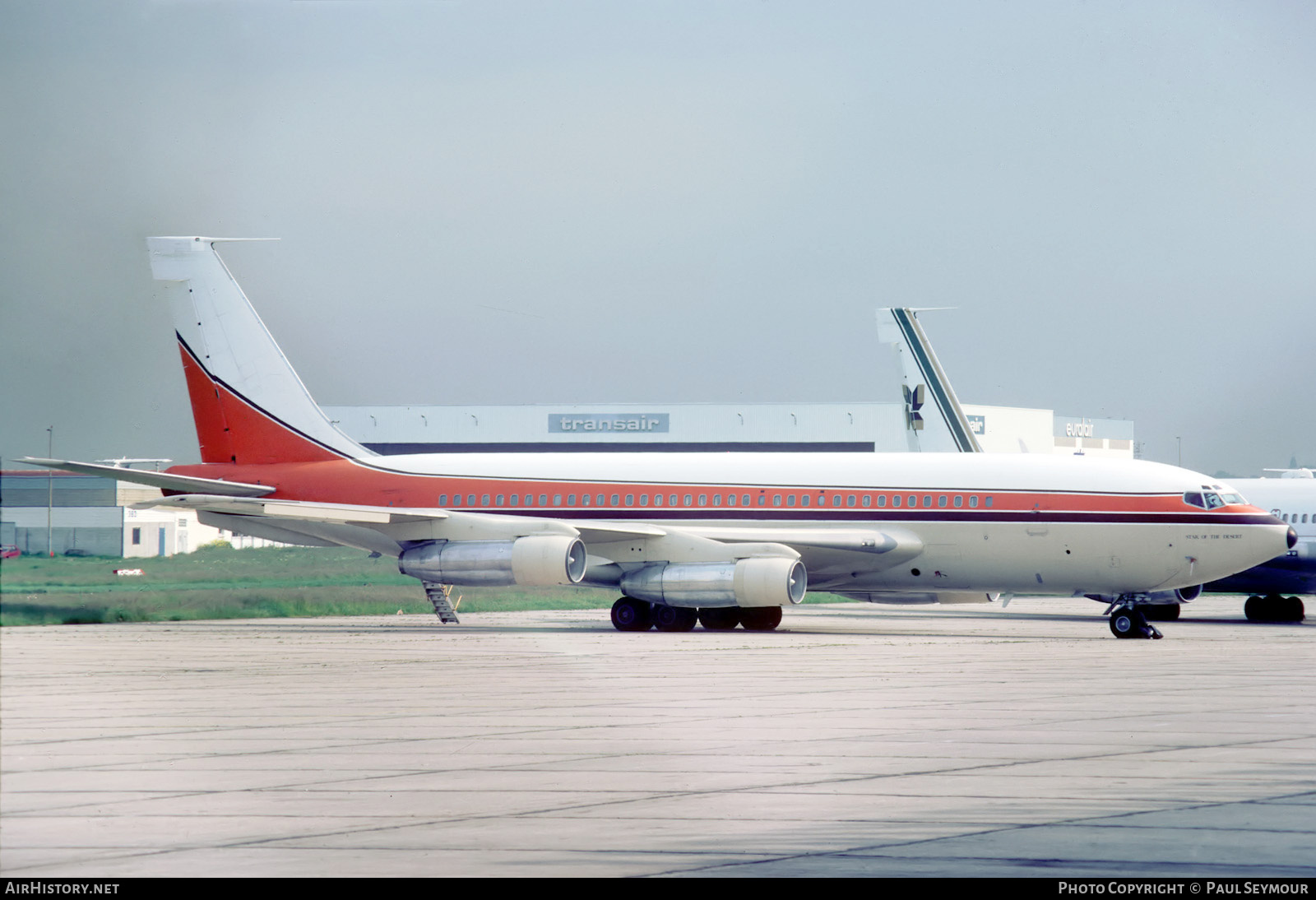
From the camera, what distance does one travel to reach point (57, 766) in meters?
12.1

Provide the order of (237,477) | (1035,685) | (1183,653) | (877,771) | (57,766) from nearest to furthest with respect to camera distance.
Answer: (57,766) < (877,771) < (1035,685) < (1183,653) < (237,477)

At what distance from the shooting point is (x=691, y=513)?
39156 millimetres

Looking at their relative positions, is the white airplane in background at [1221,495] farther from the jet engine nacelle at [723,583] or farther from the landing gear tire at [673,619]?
the landing gear tire at [673,619]

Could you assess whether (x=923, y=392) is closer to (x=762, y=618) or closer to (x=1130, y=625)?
(x=762, y=618)

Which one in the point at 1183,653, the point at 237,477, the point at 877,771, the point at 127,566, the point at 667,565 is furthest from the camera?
the point at 237,477

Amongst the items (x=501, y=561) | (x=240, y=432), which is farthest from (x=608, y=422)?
(x=501, y=561)

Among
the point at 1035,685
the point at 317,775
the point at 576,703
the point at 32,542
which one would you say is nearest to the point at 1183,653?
the point at 1035,685

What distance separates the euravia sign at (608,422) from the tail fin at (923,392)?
110 feet

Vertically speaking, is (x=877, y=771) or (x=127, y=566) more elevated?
(x=127, y=566)

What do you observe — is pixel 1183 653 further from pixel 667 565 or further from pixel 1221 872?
pixel 1221 872

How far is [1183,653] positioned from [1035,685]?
9049mm

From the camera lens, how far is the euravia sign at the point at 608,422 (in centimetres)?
8738

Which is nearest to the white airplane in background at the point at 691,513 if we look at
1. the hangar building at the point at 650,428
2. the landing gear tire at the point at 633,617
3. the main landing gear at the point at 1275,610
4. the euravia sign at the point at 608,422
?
the landing gear tire at the point at 633,617

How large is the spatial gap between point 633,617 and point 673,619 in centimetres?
97
